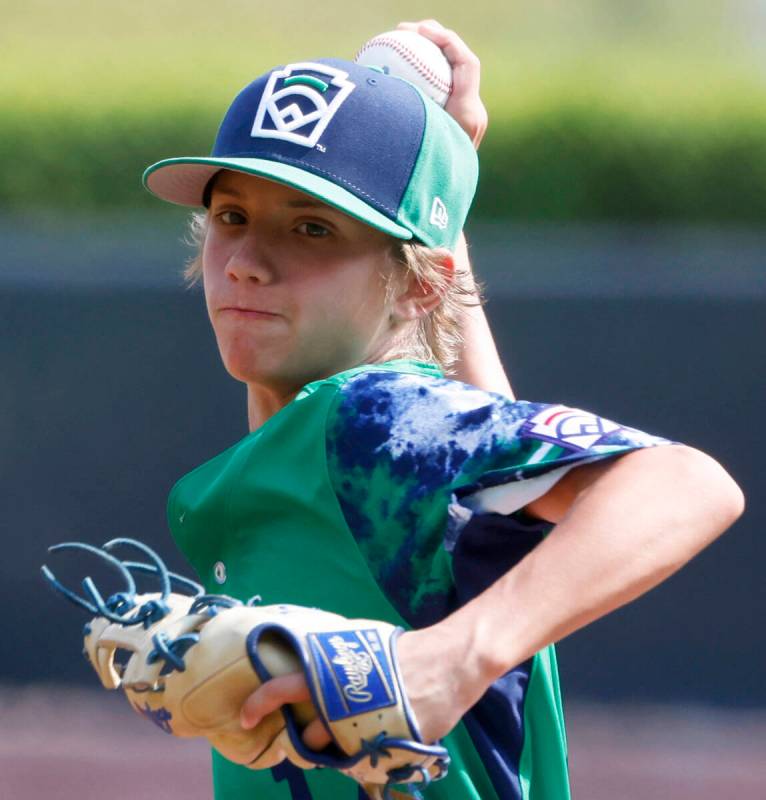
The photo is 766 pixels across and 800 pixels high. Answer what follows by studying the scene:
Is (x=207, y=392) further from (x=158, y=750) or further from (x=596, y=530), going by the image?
(x=596, y=530)

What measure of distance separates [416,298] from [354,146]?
0.25m

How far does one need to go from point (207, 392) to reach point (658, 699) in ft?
8.87

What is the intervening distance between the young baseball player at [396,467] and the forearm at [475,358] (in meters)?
0.31

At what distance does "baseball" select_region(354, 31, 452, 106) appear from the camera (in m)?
2.71

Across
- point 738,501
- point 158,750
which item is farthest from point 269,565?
point 158,750

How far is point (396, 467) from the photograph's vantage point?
175cm

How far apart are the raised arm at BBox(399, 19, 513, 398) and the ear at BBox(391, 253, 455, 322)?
0.38m

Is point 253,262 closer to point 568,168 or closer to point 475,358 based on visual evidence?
point 475,358

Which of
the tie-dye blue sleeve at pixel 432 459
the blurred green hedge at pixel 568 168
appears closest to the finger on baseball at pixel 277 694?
the tie-dye blue sleeve at pixel 432 459

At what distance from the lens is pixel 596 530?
61.0 inches

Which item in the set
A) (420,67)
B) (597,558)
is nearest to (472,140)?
(420,67)

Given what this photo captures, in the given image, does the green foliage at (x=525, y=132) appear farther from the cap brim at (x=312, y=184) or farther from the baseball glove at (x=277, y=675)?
the baseball glove at (x=277, y=675)

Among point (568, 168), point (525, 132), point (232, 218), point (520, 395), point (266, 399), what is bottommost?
point (520, 395)

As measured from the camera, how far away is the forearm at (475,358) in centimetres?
265
